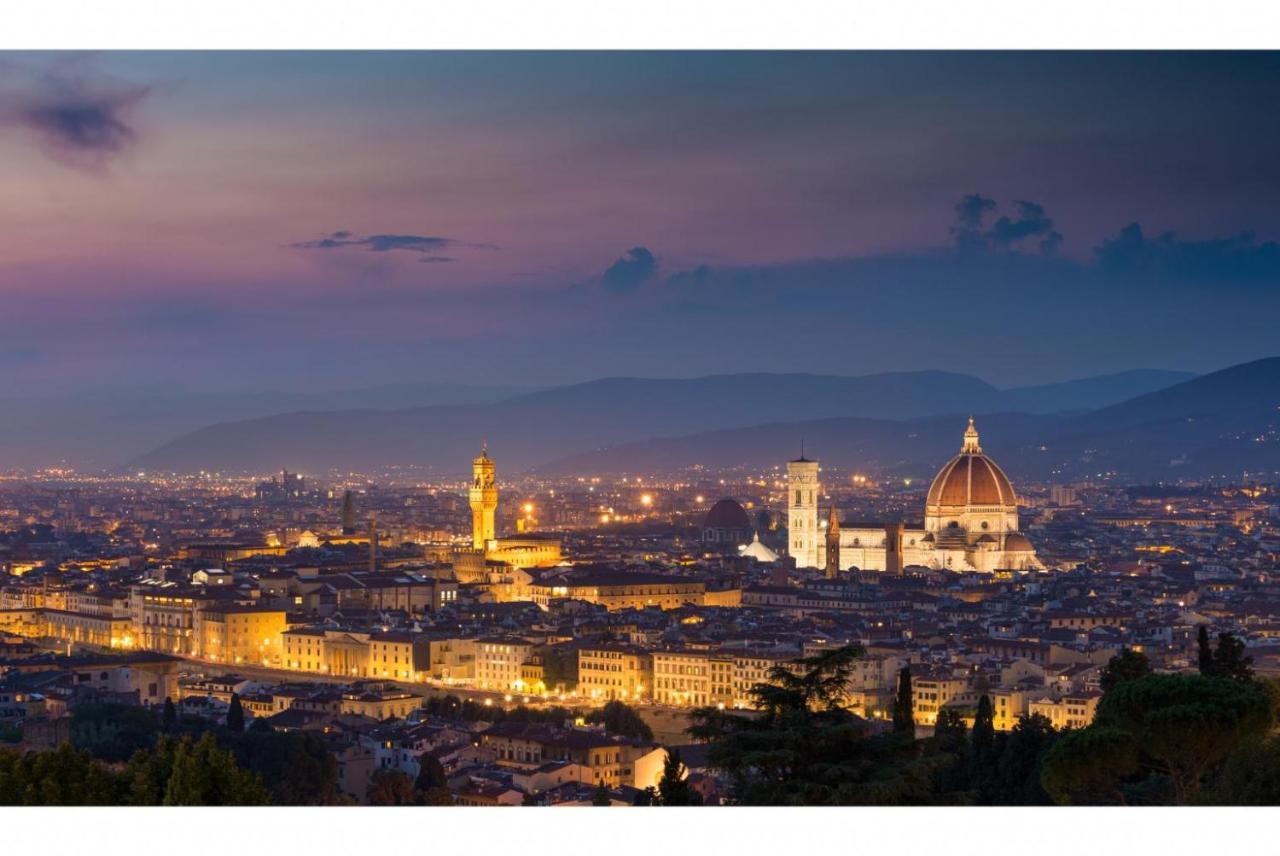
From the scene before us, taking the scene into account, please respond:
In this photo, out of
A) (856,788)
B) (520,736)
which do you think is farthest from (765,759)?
(520,736)

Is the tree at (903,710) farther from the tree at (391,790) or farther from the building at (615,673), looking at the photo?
the building at (615,673)

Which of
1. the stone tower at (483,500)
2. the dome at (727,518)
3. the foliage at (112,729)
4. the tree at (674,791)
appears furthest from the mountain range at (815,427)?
the tree at (674,791)

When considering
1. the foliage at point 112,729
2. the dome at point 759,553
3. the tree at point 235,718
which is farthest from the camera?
the dome at point 759,553

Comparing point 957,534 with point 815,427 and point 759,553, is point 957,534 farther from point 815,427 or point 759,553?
point 815,427

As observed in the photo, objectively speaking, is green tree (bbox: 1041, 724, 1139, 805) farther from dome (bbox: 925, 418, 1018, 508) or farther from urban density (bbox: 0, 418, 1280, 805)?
dome (bbox: 925, 418, 1018, 508)

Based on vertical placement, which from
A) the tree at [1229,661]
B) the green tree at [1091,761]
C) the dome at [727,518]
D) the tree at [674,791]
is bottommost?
Answer: the tree at [674,791]

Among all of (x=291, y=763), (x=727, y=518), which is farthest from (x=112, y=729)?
(x=727, y=518)

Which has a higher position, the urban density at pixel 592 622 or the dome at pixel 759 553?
the dome at pixel 759 553
